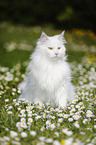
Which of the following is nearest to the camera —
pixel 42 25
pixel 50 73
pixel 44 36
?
pixel 44 36

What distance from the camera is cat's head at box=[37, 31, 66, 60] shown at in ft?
9.49

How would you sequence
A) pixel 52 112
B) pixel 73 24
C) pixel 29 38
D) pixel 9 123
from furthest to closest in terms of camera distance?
1. pixel 73 24
2. pixel 29 38
3. pixel 52 112
4. pixel 9 123

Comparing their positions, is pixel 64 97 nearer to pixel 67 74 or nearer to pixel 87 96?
pixel 67 74

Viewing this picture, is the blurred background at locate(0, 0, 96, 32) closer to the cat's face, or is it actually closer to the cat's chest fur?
the cat's face

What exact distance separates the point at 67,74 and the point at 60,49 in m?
0.48

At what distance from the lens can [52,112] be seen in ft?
9.21

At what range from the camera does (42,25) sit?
16.5m

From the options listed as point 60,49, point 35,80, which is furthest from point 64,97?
point 60,49

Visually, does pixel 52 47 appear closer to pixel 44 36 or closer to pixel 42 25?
pixel 44 36

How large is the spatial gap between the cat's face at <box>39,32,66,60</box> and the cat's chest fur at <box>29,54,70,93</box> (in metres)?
0.13

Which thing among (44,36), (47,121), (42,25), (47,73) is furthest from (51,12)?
(47,121)

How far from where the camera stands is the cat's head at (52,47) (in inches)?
114

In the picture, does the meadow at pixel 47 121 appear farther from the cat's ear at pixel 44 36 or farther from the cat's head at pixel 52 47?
the cat's ear at pixel 44 36

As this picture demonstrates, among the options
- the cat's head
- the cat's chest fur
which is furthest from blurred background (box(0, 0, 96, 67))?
the cat's chest fur
